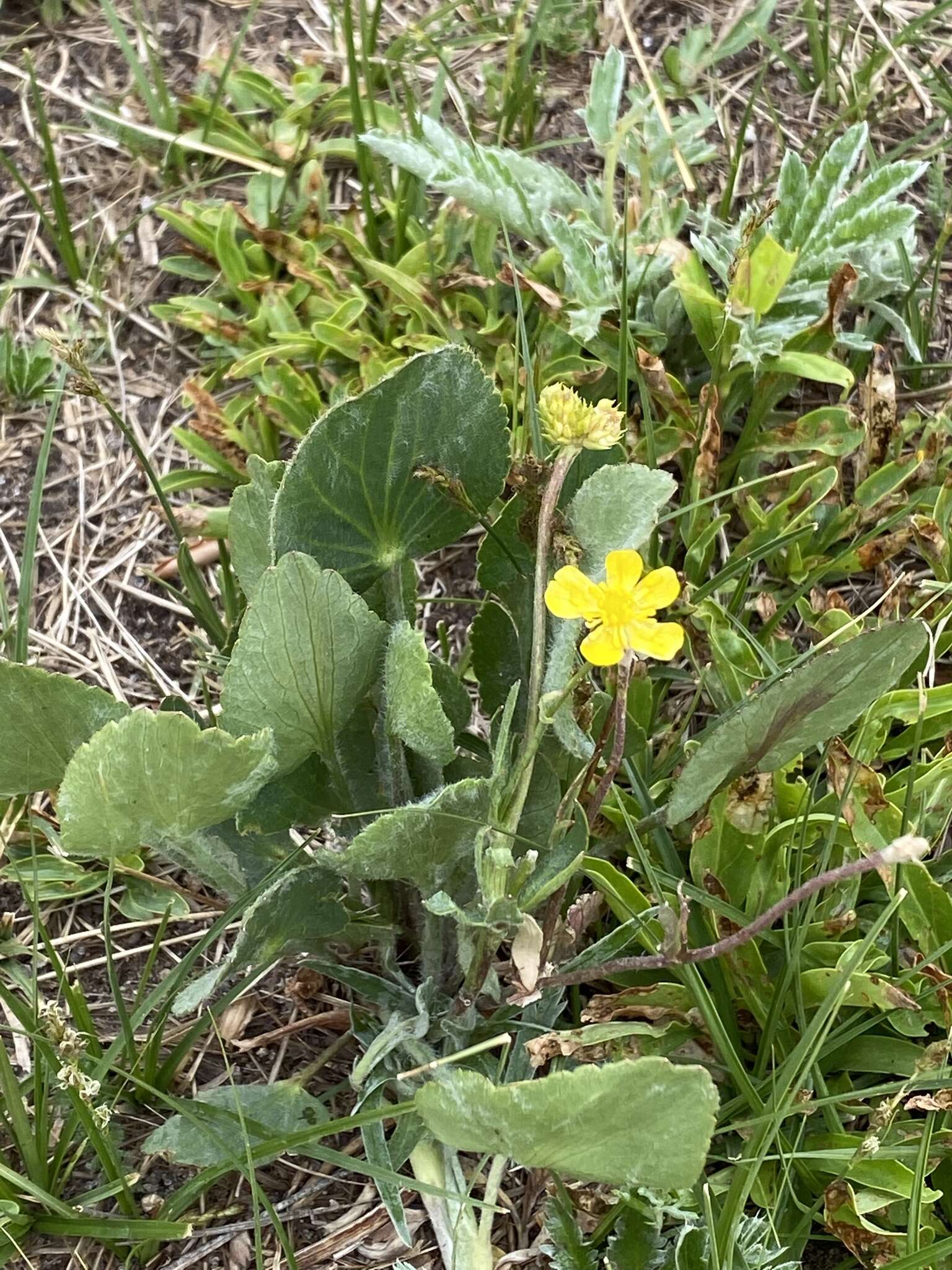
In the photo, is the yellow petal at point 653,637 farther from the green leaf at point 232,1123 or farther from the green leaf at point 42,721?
the green leaf at point 232,1123

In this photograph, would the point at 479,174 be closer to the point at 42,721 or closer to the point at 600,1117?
the point at 42,721

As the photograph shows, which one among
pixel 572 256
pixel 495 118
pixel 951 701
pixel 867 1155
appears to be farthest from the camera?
pixel 495 118

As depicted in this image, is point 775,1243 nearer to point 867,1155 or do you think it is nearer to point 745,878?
point 867,1155

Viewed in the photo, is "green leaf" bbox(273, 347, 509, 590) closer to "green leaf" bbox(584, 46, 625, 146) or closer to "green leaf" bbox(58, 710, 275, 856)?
"green leaf" bbox(58, 710, 275, 856)

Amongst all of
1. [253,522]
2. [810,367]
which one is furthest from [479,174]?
[253,522]

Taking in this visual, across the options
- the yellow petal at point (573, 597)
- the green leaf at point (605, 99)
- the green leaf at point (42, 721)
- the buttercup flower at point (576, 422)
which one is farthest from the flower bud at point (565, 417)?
the green leaf at point (605, 99)

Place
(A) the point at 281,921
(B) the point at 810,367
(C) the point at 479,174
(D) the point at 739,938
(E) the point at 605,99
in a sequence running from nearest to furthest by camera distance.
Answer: (D) the point at 739,938 → (A) the point at 281,921 → (B) the point at 810,367 → (C) the point at 479,174 → (E) the point at 605,99

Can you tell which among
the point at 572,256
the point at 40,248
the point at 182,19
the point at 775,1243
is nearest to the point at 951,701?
the point at 775,1243
